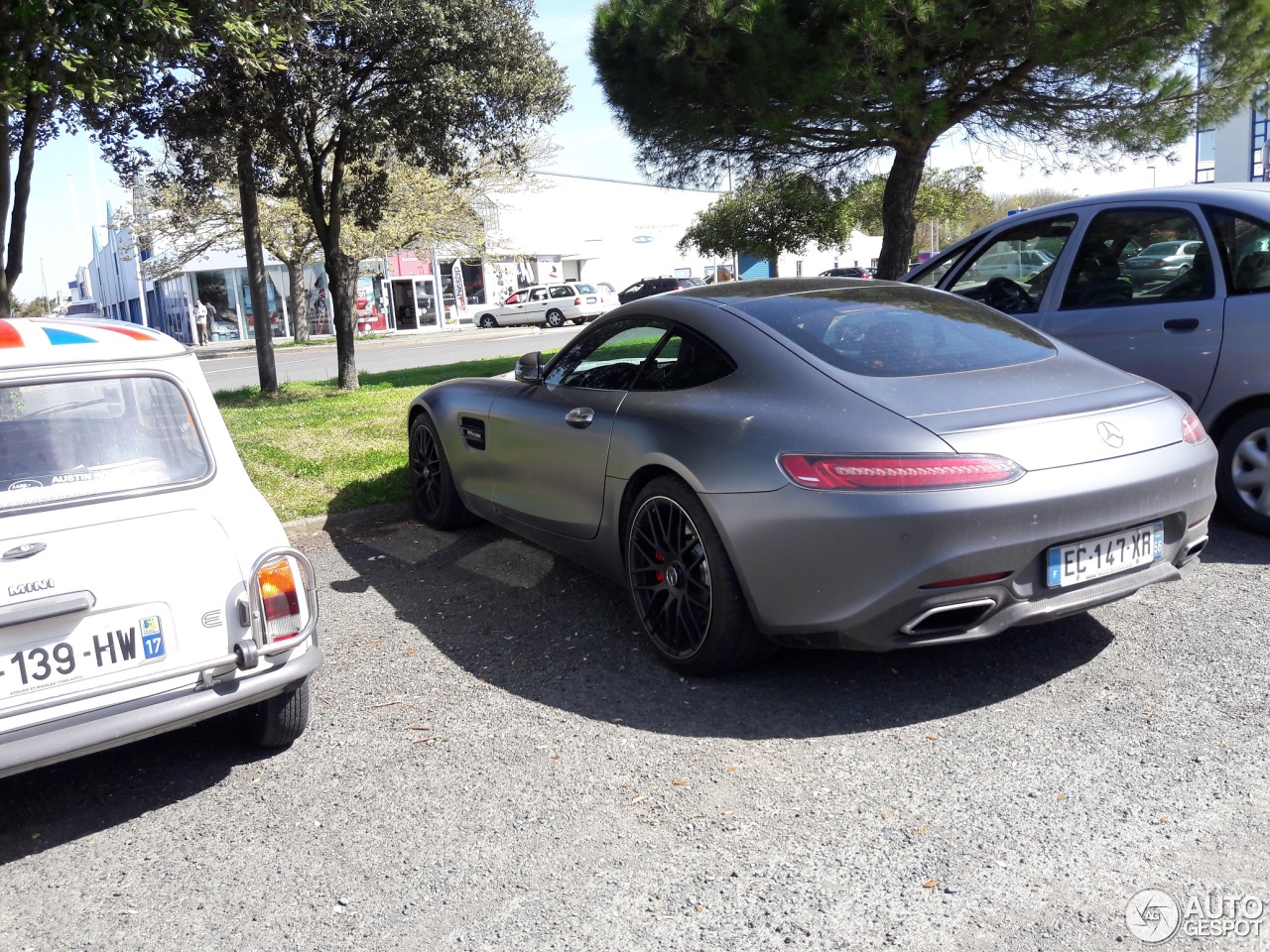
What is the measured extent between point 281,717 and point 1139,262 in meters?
4.84

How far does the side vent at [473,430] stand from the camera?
568cm

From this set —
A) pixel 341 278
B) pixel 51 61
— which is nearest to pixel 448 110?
pixel 341 278

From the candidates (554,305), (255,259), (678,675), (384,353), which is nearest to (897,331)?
(678,675)

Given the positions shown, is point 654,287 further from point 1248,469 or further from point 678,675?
point 678,675

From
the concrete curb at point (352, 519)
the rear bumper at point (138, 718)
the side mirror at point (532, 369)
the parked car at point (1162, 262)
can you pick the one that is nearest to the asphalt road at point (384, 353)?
the concrete curb at point (352, 519)

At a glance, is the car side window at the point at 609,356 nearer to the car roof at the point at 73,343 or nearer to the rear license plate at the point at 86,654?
the car roof at the point at 73,343

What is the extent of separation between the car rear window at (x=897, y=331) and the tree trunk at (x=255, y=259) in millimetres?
10262

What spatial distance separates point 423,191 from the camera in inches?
1378

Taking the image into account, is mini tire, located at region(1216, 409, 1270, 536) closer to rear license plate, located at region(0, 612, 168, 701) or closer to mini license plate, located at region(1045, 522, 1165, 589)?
mini license plate, located at region(1045, 522, 1165, 589)

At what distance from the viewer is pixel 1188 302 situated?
5.32 m

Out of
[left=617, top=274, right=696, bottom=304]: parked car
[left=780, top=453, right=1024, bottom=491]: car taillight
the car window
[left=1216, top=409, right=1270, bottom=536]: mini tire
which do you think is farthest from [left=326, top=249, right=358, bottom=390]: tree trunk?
[left=617, top=274, right=696, bottom=304]: parked car

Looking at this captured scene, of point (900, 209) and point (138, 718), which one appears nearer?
point (138, 718)

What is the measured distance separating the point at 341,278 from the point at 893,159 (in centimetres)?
782

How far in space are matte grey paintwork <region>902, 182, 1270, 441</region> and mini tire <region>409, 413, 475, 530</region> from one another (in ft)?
11.6
